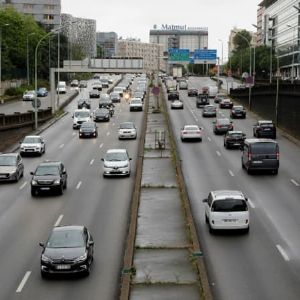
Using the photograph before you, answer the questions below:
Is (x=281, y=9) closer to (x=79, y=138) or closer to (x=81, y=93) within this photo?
(x=81, y=93)

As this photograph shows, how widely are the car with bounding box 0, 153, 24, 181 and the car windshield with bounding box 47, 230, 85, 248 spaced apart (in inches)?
709

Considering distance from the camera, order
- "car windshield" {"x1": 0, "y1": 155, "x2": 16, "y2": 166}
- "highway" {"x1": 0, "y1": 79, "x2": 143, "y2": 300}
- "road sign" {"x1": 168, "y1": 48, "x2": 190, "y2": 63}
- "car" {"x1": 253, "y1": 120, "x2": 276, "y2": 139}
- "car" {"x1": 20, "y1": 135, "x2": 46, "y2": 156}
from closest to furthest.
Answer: "highway" {"x1": 0, "y1": 79, "x2": 143, "y2": 300} → "car windshield" {"x1": 0, "y1": 155, "x2": 16, "y2": 166} → "car" {"x1": 20, "y1": 135, "x2": 46, "y2": 156} → "car" {"x1": 253, "y1": 120, "x2": 276, "y2": 139} → "road sign" {"x1": 168, "y1": 48, "x2": 190, "y2": 63}

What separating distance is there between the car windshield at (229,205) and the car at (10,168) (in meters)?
16.2

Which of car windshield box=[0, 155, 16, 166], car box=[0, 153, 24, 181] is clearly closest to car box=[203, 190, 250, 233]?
car box=[0, 153, 24, 181]

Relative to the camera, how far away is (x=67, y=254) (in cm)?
2103

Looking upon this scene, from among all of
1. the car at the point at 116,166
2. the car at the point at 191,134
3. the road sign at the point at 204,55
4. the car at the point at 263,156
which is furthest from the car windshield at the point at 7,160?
the road sign at the point at 204,55

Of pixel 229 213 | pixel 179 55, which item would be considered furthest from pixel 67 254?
pixel 179 55

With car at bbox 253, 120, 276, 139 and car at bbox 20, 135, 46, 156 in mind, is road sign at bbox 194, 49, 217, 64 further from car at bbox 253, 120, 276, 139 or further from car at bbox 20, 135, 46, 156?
car at bbox 20, 135, 46, 156

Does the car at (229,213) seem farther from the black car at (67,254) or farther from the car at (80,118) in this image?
the car at (80,118)

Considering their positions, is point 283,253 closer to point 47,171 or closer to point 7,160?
point 47,171

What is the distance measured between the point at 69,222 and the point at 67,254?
836cm

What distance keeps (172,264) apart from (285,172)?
852 inches

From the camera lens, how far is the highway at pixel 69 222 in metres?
20.4

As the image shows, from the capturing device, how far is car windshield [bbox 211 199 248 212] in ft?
87.3
